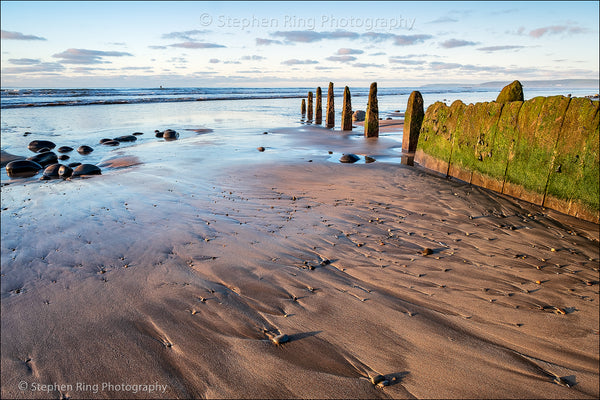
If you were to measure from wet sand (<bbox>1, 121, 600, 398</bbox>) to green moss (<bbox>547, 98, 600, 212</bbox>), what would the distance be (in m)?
0.43

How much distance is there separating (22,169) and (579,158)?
13560 mm

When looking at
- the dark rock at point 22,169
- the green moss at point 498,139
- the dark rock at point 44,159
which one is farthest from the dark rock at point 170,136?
A: the green moss at point 498,139

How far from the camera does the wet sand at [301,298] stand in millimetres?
2393

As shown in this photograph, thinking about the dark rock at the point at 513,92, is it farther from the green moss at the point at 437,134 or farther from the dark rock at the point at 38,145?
the dark rock at the point at 38,145

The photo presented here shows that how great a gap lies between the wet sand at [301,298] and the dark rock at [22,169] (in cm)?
371

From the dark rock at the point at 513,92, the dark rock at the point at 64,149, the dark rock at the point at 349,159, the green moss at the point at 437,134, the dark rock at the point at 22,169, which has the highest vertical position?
the dark rock at the point at 513,92

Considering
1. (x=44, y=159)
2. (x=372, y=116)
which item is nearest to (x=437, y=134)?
(x=372, y=116)

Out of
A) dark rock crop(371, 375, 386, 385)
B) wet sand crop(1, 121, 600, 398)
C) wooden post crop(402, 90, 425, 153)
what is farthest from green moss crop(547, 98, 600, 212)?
wooden post crop(402, 90, 425, 153)

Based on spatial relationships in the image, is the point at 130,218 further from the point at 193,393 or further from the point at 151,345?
the point at 193,393

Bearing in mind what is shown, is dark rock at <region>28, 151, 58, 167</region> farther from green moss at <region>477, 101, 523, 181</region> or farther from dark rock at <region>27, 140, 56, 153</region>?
green moss at <region>477, 101, 523, 181</region>

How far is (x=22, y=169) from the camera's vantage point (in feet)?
33.3

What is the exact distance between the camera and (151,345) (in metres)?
2.73

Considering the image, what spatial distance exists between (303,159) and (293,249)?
6925 mm

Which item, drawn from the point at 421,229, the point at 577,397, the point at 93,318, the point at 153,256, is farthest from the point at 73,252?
the point at 577,397
